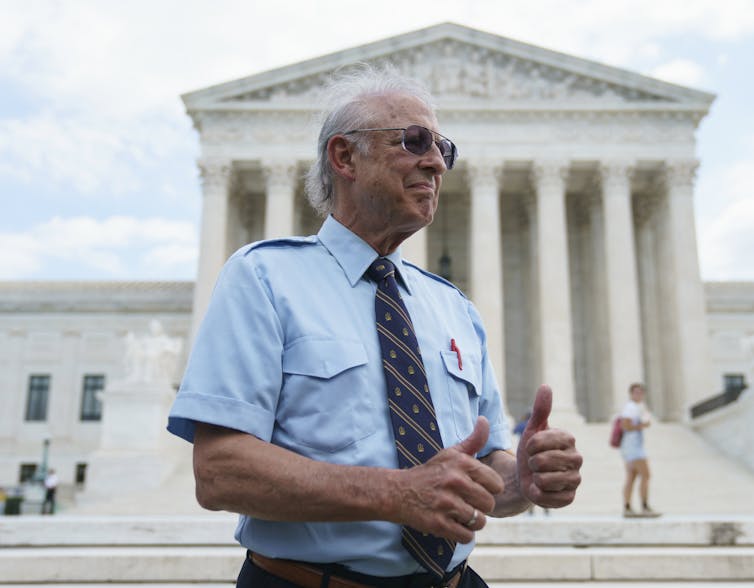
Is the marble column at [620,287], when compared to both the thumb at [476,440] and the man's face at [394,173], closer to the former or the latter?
the man's face at [394,173]

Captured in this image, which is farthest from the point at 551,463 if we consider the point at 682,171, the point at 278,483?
the point at 682,171

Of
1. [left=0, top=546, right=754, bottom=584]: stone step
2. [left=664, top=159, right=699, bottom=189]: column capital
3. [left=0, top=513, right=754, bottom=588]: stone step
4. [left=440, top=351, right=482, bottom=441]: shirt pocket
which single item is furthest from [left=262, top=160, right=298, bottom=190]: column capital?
[left=440, top=351, right=482, bottom=441]: shirt pocket

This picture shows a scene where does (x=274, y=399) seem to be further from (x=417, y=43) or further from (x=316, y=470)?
(x=417, y=43)

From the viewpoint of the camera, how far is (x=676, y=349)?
115 ft

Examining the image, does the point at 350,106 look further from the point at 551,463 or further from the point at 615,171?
the point at 615,171

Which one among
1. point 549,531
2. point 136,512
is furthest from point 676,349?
point 549,531

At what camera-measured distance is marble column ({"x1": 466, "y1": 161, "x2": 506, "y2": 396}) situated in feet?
113

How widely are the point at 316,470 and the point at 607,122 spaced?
37.3 m

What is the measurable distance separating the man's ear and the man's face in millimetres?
37

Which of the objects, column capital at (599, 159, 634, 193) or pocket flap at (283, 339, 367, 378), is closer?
pocket flap at (283, 339, 367, 378)

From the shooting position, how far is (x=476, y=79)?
37.6 metres

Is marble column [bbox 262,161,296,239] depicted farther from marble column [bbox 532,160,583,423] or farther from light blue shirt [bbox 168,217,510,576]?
light blue shirt [bbox 168,217,510,576]

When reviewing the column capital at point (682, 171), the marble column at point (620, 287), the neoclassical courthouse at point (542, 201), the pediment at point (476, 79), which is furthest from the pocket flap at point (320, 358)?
the column capital at point (682, 171)

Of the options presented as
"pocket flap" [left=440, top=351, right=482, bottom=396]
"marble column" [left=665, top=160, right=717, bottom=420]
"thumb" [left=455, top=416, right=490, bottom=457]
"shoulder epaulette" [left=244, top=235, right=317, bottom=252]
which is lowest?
"thumb" [left=455, top=416, right=490, bottom=457]
